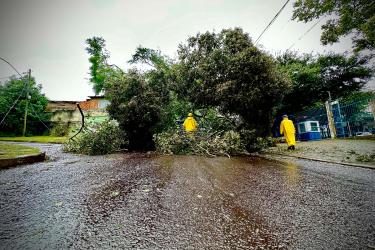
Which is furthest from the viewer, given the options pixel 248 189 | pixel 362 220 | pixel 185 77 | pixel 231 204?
pixel 185 77

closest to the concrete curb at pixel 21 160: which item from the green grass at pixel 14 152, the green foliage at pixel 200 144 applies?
the green grass at pixel 14 152

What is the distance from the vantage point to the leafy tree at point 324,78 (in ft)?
64.0

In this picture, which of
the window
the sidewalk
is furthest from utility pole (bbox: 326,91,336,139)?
the sidewalk

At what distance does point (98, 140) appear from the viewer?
9219 mm

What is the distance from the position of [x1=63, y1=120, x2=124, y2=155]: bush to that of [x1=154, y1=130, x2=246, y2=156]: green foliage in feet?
6.83

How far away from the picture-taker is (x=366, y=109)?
12.8m

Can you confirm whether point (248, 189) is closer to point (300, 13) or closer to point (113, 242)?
point (113, 242)

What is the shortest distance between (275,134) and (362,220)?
1865 centimetres

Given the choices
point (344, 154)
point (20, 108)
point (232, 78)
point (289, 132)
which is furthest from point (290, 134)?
point (20, 108)

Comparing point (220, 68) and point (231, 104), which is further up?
point (220, 68)

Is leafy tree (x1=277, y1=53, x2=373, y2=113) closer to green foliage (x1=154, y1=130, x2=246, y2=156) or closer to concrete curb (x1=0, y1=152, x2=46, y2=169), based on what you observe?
green foliage (x1=154, y1=130, x2=246, y2=156)

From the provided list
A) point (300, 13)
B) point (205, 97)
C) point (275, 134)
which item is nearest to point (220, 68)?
A: point (205, 97)

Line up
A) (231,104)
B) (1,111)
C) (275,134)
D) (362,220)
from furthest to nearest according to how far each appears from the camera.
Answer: (1,111) < (275,134) < (231,104) < (362,220)

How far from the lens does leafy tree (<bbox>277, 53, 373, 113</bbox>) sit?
1952 centimetres
